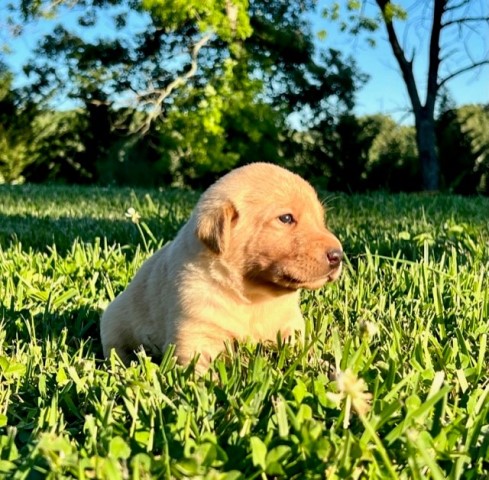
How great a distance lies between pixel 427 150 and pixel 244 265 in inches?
651

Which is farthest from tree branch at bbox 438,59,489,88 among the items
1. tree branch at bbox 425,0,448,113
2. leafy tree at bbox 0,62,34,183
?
leafy tree at bbox 0,62,34,183

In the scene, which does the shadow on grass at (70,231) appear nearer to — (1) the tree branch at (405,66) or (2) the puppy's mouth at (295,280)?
(2) the puppy's mouth at (295,280)

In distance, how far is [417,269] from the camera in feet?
10.2

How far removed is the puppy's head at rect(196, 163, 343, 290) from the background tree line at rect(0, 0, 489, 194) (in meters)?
15.9

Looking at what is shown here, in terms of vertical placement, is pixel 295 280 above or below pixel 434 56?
below

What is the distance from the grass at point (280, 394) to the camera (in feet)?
→ 4.37

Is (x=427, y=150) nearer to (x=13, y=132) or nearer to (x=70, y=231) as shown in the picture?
(x=13, y=132)

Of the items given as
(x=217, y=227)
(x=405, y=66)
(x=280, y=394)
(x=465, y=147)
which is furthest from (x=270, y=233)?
(x=465, y=147)

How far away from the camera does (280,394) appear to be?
1587 mm

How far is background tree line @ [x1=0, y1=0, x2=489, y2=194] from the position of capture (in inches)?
780

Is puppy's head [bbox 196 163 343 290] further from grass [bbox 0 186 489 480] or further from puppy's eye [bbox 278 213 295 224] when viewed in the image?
grass [bbox 0 186 489 480]

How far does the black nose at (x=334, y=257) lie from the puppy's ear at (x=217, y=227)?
1.11ft

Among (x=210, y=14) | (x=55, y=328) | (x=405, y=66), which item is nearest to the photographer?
(x=55, y=328)

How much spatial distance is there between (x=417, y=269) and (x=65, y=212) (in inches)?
187
